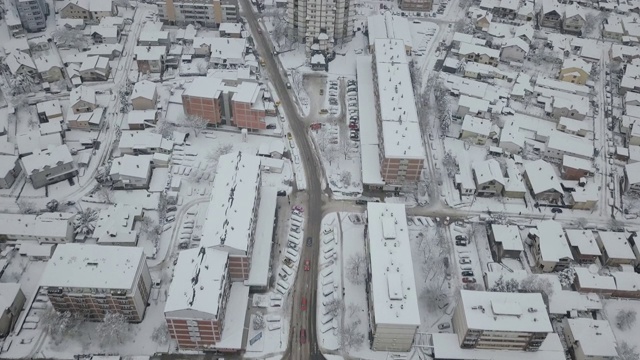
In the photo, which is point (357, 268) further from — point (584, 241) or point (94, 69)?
point (94, 69)

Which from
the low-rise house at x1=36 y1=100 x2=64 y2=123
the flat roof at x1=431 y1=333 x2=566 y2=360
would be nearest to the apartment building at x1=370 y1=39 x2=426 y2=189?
the flat roof at x1=431 y1=333 x2=566 y2=360

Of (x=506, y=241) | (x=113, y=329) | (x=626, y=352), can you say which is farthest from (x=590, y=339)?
(x=113, y=329)

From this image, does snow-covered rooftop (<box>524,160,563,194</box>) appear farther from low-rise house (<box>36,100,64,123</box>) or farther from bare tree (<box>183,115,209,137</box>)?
low-rise house (<box>36,100,64,123</box>)

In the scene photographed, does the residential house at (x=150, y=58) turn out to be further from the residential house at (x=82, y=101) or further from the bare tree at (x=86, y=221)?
the bare tree at (x=86, y=221)

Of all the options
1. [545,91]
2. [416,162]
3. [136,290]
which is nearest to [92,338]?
[136,290]

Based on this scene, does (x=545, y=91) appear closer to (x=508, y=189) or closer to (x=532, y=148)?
(x=532, y=148)

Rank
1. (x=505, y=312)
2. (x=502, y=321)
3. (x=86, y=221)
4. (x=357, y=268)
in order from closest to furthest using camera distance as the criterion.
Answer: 1. (x=502, y=321)
2. (x=505, y=312)
3. (x=357, y=268)
4. (x=86, y=221)
